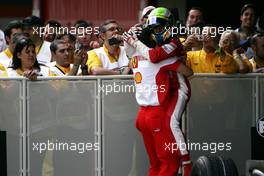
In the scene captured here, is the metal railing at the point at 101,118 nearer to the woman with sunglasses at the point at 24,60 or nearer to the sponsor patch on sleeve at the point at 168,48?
the woman with sunglasses at the point at 24,60

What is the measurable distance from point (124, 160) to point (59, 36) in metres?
1.84

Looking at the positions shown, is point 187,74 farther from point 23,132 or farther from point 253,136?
point 23,132

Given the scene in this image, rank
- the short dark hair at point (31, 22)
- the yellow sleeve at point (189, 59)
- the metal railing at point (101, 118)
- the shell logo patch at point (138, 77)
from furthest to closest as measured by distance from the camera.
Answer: the short dark hair at point (31, 22)
the yellow sleeve at point (189, 59)
the metal railing at point (101, 118)
the shell logo patch at point (138, 77)

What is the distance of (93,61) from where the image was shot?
11.1 metres

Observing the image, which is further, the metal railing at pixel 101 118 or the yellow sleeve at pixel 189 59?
the yellow sleeve at pixel 189 59

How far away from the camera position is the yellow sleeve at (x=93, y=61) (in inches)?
437

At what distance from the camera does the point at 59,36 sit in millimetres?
11812

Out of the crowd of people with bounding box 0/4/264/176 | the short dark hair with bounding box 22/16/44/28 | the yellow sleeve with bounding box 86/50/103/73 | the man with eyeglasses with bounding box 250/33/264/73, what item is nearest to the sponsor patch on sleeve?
the crowd of people with bounding box 0/4/264/176

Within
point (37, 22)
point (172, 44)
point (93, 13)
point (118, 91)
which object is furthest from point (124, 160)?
point (93, 13)

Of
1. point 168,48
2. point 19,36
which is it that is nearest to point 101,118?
point 168,48

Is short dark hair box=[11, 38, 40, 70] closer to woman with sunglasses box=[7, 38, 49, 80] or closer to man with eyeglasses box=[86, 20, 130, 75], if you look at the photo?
woman with sunglasses box=[7, 38, 49, 80]

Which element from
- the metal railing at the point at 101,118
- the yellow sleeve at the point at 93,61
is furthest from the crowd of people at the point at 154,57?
the metal railing at the point at 101,118

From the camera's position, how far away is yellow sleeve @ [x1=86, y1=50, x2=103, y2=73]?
11094mm

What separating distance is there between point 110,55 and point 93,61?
261 mm
